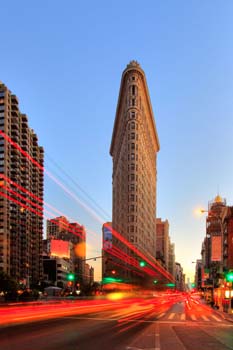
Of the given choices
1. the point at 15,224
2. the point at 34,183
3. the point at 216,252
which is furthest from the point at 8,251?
the point at 216,252

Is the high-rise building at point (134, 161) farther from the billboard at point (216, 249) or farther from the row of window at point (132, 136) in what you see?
the billboard at point (216, 249)

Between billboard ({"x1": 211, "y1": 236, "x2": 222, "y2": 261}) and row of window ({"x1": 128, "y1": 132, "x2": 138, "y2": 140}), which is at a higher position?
row of window ({"x1": 128, "y1": 132, "x2": 138, "y2": 140})

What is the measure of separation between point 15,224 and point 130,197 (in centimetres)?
5131

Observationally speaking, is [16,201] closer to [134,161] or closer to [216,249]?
[134,161]

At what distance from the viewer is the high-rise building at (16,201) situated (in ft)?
517

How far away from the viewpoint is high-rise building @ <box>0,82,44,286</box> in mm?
157625

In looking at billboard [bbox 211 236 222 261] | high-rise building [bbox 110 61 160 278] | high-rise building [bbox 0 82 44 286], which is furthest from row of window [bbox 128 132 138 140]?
billboard [bbox 211 236 222 261]

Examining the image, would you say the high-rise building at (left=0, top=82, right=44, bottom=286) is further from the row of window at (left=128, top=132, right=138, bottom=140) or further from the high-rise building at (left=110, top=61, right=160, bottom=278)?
the row of window at (left=128, top=132, right=138, bottom=140)

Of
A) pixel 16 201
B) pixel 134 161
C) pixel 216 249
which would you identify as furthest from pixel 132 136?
pixel 216 249

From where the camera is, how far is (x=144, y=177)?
520 ft

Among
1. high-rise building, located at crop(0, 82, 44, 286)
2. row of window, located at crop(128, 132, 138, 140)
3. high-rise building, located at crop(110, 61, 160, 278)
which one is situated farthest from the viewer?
high-rise building, located at crop(0, 82, 44, 286)

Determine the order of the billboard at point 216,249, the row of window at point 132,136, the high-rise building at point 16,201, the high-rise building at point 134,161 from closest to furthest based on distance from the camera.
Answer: the billboard at point 216,249
the high-rise building at point 134,161
the row of window at point 132,136
the high-rise building at point 16,201

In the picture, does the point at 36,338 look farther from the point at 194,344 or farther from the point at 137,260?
the point at 137,260

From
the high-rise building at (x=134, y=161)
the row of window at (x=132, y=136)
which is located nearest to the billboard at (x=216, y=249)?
the high-rise building at (x=134, y=161)
